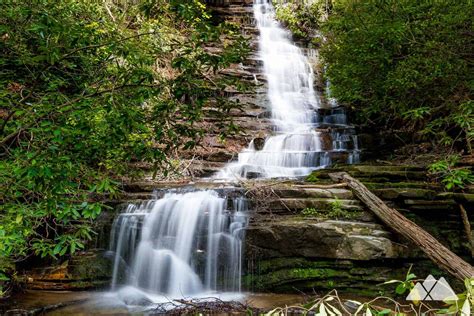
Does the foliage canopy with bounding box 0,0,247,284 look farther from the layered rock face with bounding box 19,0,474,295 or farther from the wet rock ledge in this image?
the wet rock ledge

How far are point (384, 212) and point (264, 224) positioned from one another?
193cm

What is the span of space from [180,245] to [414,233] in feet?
12.4

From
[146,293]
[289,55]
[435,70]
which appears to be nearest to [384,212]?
[435,70]

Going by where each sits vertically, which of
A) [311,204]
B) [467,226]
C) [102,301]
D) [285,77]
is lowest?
[102,301]

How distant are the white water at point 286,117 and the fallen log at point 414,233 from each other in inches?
128

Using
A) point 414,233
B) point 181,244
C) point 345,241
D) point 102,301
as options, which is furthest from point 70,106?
point 414,233

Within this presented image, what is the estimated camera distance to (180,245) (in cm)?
670

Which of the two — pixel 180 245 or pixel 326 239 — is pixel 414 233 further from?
pixel 180 245

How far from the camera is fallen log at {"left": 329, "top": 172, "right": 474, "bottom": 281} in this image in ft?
15.6

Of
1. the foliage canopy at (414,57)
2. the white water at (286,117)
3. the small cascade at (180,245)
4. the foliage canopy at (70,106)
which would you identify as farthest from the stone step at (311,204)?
the foliage canopy at (70,106)

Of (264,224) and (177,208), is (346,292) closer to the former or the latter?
(264,224)

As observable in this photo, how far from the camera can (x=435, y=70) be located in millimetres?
6238

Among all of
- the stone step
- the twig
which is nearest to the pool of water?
the stone step

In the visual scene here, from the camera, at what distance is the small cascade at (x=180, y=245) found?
633cm
